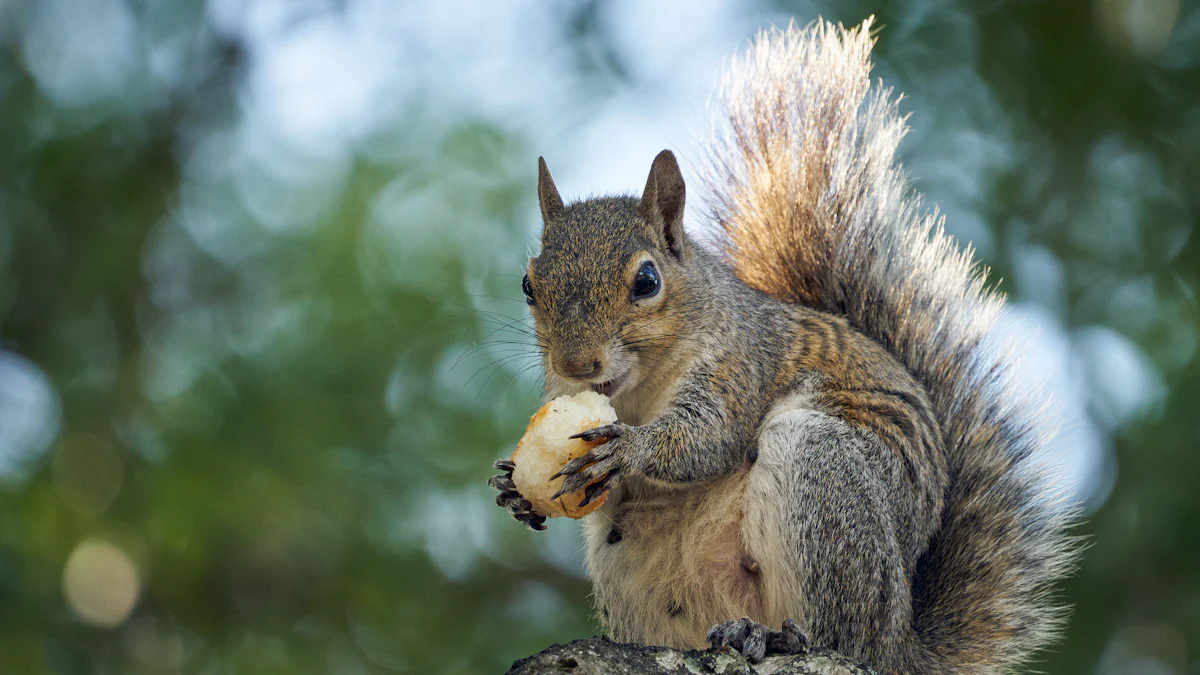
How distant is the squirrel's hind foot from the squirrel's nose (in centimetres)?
73

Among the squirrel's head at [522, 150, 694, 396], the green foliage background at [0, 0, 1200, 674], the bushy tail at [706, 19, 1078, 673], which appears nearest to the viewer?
the squirrel's head at [522, 150, 694, 396]

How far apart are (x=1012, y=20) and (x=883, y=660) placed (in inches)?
188

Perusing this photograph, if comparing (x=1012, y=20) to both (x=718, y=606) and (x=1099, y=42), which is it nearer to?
(x=1099, y=42)

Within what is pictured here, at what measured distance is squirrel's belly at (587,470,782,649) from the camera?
2.91 meters

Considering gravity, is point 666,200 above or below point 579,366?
above

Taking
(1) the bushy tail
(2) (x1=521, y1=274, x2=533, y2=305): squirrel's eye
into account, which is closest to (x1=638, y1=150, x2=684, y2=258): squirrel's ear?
(2) (x1=521, y1=274, x2=533, y2=305): squirrel's eye

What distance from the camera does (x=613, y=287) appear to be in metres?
2.99

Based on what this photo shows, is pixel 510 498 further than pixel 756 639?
Yes

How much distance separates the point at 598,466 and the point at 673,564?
0.42 m

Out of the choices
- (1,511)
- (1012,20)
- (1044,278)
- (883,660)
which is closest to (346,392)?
(1,511)

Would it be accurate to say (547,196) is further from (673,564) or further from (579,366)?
(673,564)

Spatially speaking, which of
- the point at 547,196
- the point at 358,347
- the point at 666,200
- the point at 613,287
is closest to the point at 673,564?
the point at 613,287

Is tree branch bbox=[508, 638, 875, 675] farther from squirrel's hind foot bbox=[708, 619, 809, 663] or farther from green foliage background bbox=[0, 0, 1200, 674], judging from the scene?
green foliage background bbox=[0, 0, 1200, 674]

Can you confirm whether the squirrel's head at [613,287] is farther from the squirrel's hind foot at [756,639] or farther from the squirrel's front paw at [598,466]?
the squirrel's hind foot at [756,639]
